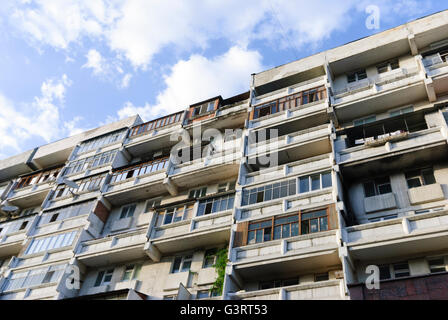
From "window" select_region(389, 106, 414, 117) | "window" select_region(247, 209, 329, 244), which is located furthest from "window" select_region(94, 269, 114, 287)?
"window" select_region(389, 106, 414, 117)

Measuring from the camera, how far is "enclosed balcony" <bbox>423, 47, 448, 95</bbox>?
23219 mm

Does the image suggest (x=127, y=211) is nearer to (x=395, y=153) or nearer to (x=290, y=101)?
(x=290, y=101)

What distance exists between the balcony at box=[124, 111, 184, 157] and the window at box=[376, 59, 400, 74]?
1512cm

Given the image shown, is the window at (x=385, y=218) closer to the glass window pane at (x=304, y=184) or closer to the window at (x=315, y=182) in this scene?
the window at (x=315, y=182)

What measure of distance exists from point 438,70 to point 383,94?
10.5ft

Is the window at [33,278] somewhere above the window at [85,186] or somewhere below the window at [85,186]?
below

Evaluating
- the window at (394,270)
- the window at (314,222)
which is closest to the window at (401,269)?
the window at (394,270)

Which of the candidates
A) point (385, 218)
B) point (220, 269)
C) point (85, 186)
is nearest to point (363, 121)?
point (385, 218)

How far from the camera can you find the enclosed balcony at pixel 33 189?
34094mm

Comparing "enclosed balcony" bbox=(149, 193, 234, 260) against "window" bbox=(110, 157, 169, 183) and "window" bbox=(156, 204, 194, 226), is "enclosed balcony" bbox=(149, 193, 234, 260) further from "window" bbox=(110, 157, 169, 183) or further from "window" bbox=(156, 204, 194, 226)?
"window" bbox=(110, 157, 169, 183)

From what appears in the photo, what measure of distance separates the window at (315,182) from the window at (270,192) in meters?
0.47

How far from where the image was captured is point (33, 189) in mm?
34719
